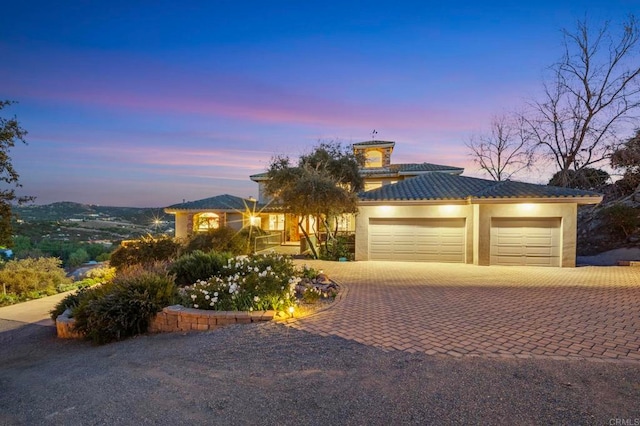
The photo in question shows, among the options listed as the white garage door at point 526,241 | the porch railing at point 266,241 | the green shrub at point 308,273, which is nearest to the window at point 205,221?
the porch railing at point 266,241

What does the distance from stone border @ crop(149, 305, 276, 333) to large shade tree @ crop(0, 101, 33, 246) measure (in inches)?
344

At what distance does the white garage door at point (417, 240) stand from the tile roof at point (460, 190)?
3.71 ft

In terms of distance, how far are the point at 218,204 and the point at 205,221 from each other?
1.73 metres

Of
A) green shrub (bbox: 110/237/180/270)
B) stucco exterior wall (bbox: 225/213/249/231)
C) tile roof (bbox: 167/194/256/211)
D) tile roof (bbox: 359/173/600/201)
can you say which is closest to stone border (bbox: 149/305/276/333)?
green shrub (bbox: 110/237/180/270)

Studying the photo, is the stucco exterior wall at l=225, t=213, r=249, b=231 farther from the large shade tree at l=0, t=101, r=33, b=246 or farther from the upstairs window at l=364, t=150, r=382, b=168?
the large shade tree at l=0, t=101, r=33, b=246

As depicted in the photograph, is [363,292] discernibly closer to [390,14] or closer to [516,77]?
[390,14]

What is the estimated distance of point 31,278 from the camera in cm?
1318

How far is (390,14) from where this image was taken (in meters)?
11.7

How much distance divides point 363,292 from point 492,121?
25.1 m

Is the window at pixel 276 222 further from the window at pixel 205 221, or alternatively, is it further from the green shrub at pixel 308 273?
the green shrub at pixel 308 273

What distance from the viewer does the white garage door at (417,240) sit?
48.4 ft

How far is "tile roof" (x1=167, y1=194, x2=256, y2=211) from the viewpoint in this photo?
25266 mm

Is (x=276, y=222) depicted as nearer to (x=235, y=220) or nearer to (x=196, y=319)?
(x=235, y=220)

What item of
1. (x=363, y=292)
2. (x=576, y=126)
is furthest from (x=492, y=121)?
(x=363, y=292)
